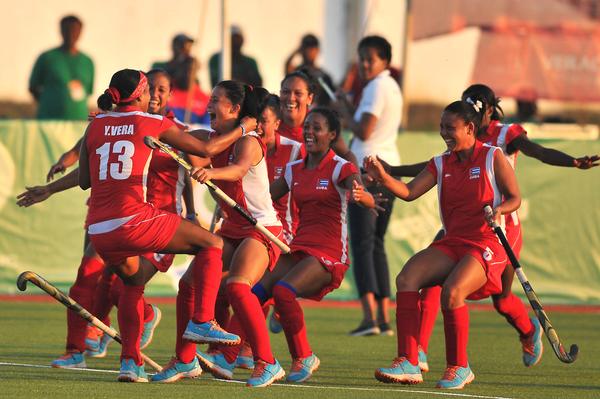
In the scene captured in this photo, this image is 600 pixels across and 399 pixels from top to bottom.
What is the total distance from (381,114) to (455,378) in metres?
3.55

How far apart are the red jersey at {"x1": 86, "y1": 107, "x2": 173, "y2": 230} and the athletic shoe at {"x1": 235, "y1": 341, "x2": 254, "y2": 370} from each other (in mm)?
1698

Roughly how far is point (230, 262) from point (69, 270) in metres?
5.38

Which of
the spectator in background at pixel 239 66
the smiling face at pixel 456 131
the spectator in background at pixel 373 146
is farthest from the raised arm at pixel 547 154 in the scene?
the spectator in background at pixel 239 66

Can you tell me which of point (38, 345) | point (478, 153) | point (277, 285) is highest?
point (478, 153)

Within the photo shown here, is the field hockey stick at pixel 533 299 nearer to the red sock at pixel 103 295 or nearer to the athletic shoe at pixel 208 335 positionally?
the athletic shoe at pixel 208 335

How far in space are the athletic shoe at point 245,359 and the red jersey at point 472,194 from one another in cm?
156

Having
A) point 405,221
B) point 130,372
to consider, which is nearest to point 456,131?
point 130,372

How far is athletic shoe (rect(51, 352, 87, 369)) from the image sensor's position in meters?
9.90

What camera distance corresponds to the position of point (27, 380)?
30.0 ft

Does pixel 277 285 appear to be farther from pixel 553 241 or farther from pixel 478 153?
pixel 553 241

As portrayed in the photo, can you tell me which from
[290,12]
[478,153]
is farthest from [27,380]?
[290,12]

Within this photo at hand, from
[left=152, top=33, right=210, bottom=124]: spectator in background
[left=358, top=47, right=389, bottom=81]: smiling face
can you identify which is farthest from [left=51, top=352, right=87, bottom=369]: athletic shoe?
[left=152, top=33, right=210, bottom=124]: spectator in background

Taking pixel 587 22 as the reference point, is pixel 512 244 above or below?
below

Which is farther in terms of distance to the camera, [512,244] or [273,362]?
[512,244]
